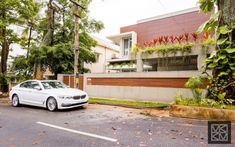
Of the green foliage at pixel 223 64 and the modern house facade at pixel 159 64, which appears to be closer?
the green foliage at pixel 223 64

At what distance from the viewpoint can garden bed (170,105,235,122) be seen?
6.09m

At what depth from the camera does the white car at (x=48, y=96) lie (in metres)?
8.34

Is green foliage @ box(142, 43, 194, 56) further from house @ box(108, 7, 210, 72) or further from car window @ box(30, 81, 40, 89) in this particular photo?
car window @ box(30, 81, 40, 89)

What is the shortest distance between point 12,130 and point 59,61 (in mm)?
9783

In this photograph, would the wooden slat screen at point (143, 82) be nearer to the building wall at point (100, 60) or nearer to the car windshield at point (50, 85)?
the car windshield at point (50, 85)

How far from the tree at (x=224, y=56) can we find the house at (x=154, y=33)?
574cm

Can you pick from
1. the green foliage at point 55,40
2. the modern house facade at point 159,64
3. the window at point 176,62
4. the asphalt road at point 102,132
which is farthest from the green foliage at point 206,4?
the green foliage at point 55,40

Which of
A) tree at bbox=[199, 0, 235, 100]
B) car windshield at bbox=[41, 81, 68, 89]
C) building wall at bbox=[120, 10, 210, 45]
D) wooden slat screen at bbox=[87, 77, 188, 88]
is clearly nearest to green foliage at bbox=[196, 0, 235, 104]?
tree at bbox=[199, 0, 235, 100]

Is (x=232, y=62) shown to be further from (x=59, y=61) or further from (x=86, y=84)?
(x=59, y=61)

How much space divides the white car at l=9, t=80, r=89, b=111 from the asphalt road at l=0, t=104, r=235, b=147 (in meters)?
1.59

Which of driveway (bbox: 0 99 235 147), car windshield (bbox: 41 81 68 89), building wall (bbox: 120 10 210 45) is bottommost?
driveway (bbox: 0 99 235 147)

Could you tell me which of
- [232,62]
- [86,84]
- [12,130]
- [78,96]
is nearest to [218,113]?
[232,62]

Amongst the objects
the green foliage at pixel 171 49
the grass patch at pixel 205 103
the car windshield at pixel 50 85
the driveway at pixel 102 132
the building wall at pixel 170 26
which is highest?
the building wall at pixel 170 26

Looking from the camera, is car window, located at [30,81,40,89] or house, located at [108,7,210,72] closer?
car window, located at [30,81,40,89]
